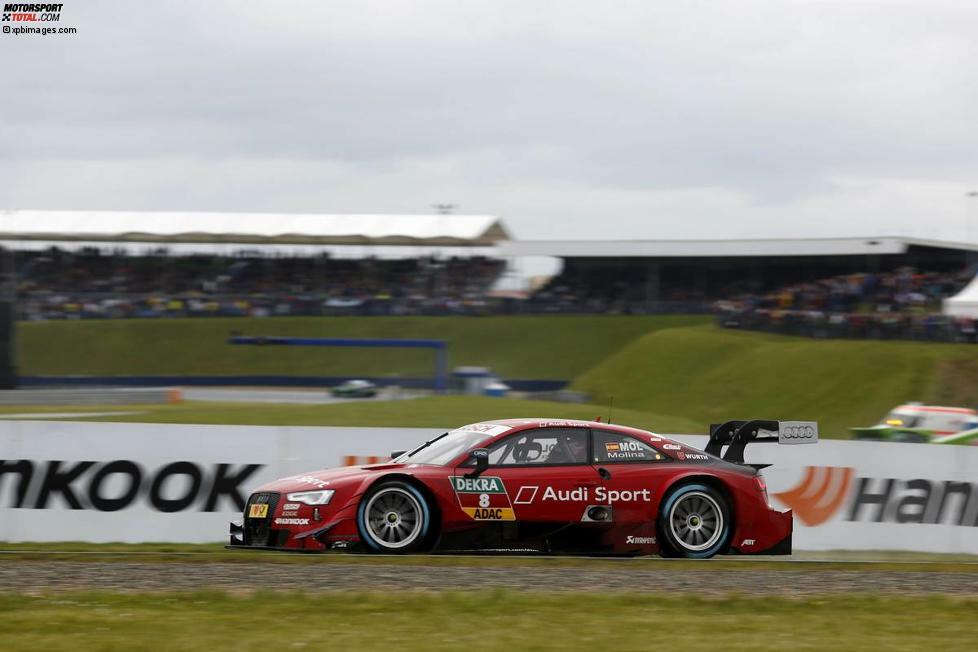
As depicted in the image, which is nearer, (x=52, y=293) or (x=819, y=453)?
(x=819, y=453)

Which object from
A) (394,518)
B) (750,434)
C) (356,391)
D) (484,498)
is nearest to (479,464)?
(484,498)

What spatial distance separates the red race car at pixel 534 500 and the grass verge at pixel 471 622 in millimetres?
1836

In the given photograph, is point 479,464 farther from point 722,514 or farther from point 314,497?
point 722,514

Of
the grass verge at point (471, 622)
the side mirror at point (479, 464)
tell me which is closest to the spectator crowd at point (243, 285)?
the side mirror at point (479, 464)

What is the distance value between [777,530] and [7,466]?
24.0 ft

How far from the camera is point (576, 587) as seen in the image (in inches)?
315

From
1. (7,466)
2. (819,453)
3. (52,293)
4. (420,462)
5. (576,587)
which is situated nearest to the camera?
(576,587)

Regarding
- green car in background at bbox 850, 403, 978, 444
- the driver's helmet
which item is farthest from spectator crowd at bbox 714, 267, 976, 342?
the driver's helmet

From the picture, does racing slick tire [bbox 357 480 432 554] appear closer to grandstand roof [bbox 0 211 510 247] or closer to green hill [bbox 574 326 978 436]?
green hill [bbox 574 326 978 436]

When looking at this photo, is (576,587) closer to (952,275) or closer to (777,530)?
(777,530)

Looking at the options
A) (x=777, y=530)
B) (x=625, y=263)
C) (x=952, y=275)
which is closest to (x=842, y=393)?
(x=952, y=275)

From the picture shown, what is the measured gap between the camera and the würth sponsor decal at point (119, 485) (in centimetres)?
1157

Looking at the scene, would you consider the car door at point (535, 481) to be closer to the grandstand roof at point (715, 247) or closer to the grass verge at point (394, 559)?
the grass verge at point (394, 559)

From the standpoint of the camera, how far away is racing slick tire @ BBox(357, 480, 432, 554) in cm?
927
